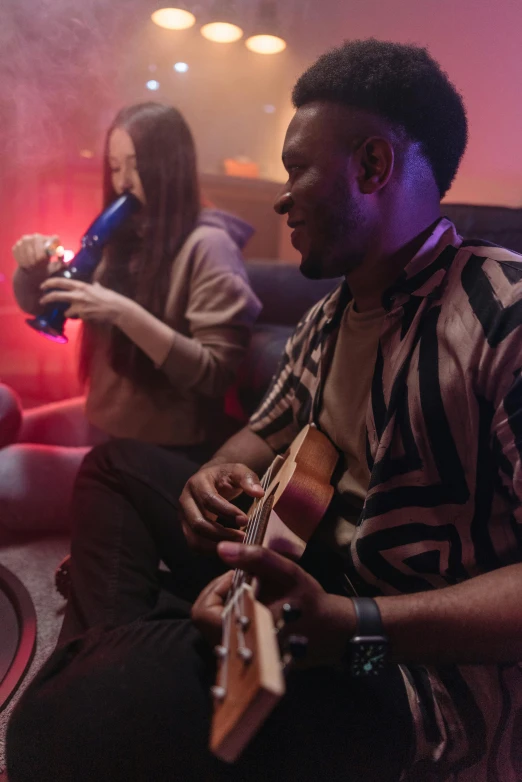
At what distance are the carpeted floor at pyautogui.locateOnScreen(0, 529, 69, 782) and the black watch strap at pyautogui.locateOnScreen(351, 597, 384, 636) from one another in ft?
2.44

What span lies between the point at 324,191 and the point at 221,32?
762mm

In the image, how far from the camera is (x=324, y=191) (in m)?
0.78

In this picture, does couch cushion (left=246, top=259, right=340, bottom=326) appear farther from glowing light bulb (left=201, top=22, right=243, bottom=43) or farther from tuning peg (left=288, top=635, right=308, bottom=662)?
tuning peg (left=288, top=635, right=308, bottom=662)

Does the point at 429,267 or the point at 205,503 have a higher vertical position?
the point at 429,267

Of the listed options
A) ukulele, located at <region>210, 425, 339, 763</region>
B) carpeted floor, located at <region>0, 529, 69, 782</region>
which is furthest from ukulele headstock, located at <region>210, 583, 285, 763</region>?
carpeted floor, located at <region>0, 529, 69, 782</region>

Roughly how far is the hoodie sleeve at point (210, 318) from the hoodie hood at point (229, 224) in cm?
2

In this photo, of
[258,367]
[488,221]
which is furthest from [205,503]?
[488,221]

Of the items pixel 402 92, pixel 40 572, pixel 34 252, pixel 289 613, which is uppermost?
pixel 402 92

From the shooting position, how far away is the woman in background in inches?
47.9

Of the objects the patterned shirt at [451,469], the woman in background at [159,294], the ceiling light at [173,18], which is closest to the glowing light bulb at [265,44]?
the ceiling light at [173,18]

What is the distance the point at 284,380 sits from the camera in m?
1.07

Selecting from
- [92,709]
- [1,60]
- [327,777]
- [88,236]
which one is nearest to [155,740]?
[92,709]

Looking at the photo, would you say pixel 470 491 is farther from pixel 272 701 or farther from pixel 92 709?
pixel 92 709

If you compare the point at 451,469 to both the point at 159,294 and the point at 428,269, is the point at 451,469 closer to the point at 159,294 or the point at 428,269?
the point at 428,269
